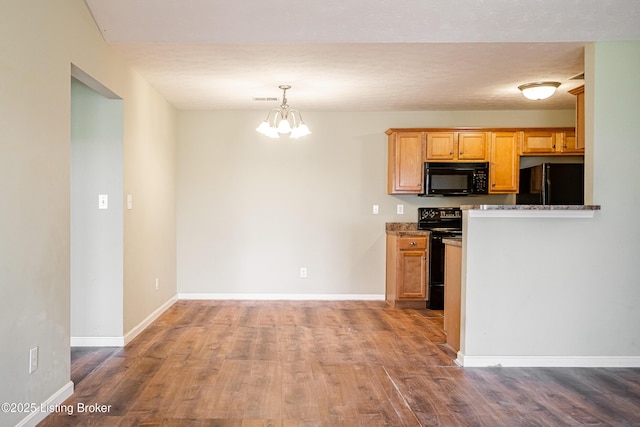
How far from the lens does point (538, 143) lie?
5.55 metres

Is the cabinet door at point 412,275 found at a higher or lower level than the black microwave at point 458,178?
lower

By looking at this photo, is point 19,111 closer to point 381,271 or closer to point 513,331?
point 513,331

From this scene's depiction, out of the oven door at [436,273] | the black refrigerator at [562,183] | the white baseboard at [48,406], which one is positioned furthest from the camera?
the oven door at [436,273]

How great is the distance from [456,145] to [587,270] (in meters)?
2.43

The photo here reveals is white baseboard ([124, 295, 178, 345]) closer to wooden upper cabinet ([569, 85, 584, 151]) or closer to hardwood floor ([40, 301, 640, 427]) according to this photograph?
hardwood floor ([40, 301, 640, 427])

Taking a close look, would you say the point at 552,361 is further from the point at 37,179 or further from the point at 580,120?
the point at 37,179

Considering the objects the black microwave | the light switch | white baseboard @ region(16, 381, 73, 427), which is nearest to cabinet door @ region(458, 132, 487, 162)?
the black microwave

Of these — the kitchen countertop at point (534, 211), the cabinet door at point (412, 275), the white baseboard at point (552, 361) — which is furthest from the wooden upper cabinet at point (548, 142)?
the white baseboard at point (552, 361)

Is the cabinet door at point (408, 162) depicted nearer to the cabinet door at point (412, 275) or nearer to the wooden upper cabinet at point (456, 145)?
the wooden upper cabinet at point (456, 145)

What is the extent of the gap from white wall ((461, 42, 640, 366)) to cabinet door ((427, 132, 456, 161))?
6.97ft

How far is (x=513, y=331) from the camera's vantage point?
136 inches

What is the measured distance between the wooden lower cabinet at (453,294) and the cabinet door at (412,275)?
1.38 meters

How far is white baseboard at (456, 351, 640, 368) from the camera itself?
3441 mm

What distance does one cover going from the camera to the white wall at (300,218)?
235 inches
